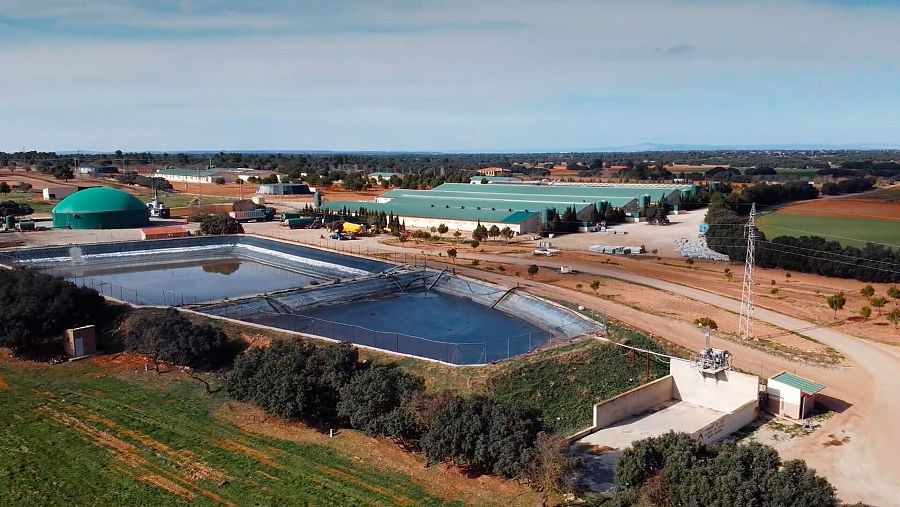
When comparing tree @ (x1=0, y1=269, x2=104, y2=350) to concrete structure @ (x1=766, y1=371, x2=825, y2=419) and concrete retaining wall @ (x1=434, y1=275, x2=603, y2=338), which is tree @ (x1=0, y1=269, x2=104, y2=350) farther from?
concrete structure @ (x1=766, y1=371, x2=825, y2=419)

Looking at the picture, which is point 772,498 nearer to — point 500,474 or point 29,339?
point 500,474

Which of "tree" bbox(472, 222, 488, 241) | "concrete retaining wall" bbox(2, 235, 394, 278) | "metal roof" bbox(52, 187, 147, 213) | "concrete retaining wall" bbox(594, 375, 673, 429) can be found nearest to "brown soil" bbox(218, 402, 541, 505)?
"concrete retaining wall" bbox(594, 375, 673, 429)

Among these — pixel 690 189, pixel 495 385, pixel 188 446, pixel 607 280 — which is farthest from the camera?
pixel 690 189

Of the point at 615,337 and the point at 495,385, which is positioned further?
the point at 615,337

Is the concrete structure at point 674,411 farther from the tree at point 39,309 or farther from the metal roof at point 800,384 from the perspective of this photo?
the tree at point 39,309

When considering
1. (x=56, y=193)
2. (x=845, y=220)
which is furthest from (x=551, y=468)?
(x=56, y=193)

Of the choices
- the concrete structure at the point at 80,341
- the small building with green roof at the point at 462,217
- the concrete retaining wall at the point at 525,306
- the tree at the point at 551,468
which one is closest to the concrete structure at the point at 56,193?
the small building with green roof at the point at 462,217

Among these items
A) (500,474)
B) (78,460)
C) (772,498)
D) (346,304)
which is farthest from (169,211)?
(772,498)
